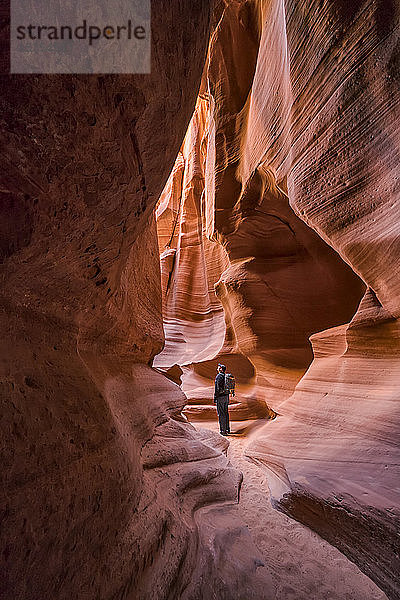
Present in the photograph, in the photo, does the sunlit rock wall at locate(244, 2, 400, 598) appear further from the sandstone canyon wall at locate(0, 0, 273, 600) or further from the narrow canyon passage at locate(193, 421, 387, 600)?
the sandstone canyon wall at locate(0, 0, 273, 600)

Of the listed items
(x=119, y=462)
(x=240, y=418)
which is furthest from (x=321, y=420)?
(x=240, y=418)

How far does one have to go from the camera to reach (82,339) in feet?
7.15

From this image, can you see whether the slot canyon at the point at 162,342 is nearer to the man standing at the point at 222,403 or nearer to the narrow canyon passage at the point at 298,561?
the narrow canyon passage at the point at 298,561

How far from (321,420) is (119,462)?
2.33 metres

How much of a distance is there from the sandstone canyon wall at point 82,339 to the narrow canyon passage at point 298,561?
0.73ft

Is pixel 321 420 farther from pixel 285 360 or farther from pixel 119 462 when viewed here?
pixel 285 360

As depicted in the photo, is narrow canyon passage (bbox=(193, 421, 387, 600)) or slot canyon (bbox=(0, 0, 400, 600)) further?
narrow canyon passage (bbox=(193, 421, 387, 600))

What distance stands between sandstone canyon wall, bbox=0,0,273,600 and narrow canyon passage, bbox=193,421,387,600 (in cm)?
22

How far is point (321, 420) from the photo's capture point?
127 inches

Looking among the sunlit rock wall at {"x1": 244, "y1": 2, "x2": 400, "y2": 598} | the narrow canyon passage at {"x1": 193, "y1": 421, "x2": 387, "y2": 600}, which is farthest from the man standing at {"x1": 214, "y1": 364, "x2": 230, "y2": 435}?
the narrow canyon passage at {"x1": 193, "y1": 421, "x2": 387, "y2": 600}

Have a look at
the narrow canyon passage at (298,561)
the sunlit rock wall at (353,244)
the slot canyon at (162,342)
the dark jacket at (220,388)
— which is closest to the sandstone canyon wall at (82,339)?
the slot canyon at (162,342)

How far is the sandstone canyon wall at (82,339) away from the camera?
41.3 inches

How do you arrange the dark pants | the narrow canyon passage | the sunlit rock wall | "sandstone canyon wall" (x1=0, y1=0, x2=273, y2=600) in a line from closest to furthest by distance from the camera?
"sandstone canyon wall" (x1=0, y1=0, x2=273, y2=600) < the narrow canyon passage < the sunlit rock wall < the dark pants

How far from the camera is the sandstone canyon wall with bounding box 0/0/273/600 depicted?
1.05m
